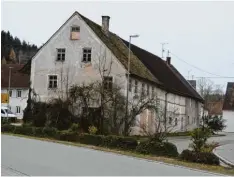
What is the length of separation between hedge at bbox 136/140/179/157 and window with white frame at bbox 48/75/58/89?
781 inches

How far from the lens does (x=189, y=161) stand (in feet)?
63.5

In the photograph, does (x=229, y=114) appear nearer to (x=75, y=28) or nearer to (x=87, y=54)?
(x=87, y=54)

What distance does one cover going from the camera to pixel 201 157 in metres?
18.9

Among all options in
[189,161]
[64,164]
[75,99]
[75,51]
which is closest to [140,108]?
[75,99]

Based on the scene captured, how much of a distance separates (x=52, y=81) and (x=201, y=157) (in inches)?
987

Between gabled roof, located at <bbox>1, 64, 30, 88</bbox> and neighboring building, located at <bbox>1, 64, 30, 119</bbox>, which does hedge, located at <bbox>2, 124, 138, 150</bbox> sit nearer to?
neighboring building, located at <bbox>1, 64, 30, 119</bbox>

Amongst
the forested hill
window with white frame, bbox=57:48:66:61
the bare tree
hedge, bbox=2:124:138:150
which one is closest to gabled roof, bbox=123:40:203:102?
the bare tree

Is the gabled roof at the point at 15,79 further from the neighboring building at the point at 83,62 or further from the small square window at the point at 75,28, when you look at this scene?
the small square window at the point at 75,28

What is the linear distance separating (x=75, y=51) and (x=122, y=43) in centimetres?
665

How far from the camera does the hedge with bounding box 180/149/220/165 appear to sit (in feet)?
61.1

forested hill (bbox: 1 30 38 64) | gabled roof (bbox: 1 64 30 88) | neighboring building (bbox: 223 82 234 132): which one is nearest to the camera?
gabled roof (bbox: 1 64 30 88)

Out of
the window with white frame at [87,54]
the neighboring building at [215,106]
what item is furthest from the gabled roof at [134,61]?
the neighboring building at [215,106]

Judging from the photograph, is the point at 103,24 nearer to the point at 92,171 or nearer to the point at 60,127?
the point at 60,127

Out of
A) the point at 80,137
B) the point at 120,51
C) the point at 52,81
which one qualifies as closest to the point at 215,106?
the point at 120,51
